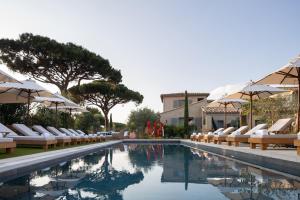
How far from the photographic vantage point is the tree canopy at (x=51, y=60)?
26359mm

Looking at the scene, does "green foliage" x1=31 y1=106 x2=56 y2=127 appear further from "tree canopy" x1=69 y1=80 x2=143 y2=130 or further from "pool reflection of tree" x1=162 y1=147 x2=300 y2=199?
"pool reflection of tree" x1=162 y1=147 x2=300 y2=199

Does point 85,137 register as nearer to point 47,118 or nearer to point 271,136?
point 47,118

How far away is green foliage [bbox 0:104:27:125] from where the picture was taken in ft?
54.8

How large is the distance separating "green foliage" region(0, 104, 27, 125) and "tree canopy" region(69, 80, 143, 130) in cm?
1402

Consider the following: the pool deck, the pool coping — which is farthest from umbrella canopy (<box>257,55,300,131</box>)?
the pool deck

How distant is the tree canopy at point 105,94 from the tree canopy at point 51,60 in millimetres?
3442

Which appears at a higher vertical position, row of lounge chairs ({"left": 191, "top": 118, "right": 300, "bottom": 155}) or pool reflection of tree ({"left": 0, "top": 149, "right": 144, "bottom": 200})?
row of lounge chairs ({"left": 191, "top": 118, "right": 300, "bottom": 155})

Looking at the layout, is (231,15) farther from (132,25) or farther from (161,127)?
(161,127)

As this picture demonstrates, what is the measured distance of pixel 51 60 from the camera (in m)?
27.0

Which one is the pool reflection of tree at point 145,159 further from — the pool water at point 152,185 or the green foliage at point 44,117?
the green foliage at point 44,117

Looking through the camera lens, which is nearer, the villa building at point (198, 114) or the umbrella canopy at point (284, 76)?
the umbrella canopy at point (284, 76)

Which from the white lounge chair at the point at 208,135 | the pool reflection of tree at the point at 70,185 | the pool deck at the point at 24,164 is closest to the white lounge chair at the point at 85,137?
the white lounge chair at the point at 208,135

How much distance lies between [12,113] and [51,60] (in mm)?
10547

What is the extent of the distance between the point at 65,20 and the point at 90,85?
1606 cm
